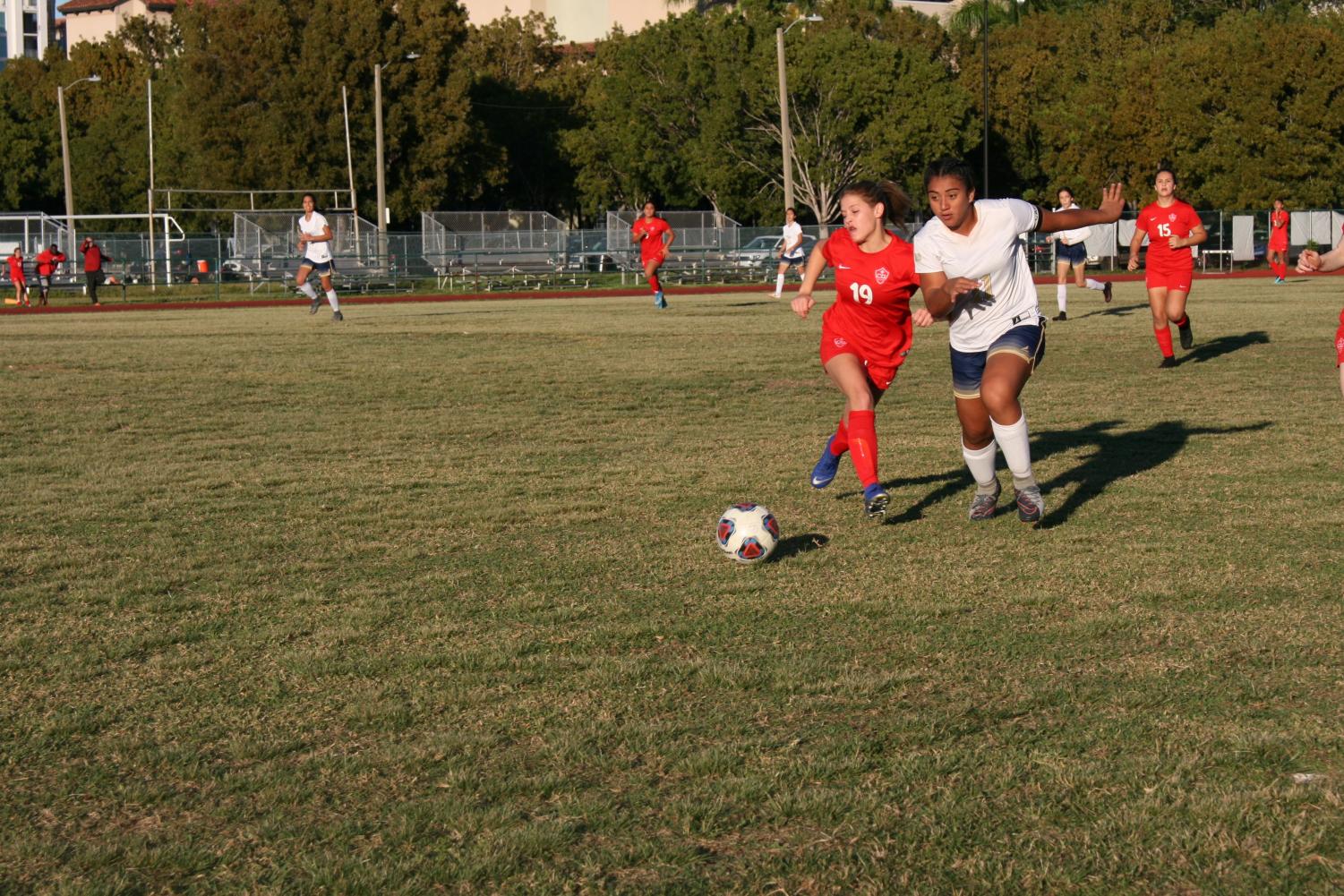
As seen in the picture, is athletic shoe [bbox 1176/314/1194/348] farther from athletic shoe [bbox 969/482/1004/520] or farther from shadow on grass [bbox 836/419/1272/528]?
athletic shoe [bbox 969/482/1004/520]

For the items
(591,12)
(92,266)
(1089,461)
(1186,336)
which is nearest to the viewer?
(1089,461)

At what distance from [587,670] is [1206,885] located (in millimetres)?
2344

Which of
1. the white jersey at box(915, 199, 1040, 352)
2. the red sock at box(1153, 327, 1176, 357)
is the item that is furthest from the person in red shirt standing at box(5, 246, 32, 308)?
the white jersey at box(915, 199, 1040, 352)

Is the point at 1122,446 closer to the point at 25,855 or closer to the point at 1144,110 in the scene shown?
the point at 25,855

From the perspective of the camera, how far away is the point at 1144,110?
5922 centimetres

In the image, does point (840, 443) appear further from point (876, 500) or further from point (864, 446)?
point (876, 500)

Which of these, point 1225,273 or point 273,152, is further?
point 273,152

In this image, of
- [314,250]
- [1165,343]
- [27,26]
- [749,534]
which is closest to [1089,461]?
[749,534]

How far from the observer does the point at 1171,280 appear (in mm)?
16266

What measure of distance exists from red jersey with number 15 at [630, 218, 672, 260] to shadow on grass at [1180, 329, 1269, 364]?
11755mm

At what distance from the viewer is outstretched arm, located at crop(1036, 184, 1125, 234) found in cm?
770

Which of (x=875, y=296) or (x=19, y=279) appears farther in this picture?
(x=19, y=279)

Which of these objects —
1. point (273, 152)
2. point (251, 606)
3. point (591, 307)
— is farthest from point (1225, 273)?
point (251, 606)

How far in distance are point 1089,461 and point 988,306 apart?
8.42 feet
